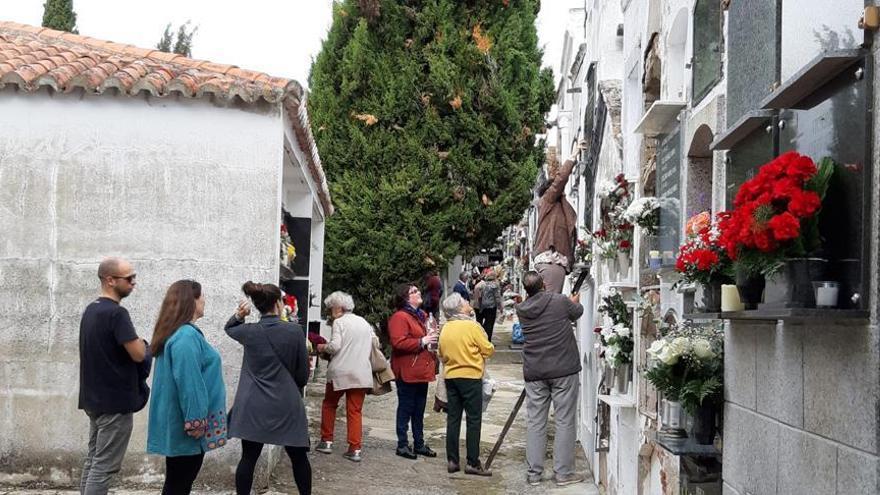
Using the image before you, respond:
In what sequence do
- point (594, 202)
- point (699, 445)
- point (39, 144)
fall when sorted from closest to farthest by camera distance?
point (699, 445), point (39, 144), point (594, 202)

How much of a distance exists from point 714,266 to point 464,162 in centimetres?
1283

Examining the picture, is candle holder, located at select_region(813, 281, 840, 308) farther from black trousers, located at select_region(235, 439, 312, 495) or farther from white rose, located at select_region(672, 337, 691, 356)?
black trousers, located at select_region(235, 439, 312, 495)

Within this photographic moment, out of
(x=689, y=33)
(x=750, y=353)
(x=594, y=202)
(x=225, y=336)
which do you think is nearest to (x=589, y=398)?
(x=594, y=202)

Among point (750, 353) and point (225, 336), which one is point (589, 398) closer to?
point (225, 336)

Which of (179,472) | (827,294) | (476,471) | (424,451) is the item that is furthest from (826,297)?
(424,451)

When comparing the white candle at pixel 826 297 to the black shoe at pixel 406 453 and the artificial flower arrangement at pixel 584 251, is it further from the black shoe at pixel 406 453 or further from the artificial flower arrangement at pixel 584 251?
the black shoe at pixel 406 453

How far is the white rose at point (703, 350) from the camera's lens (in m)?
4.66

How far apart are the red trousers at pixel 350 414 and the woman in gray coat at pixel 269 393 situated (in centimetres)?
258

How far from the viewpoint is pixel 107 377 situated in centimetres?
587

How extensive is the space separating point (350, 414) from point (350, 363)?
1.64 feet

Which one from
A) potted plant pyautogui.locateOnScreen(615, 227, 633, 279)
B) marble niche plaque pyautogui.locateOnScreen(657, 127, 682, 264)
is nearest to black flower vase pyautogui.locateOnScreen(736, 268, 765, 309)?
marble niche plaque pyautogui.locateOnScreen(657, 127, 682, 264)

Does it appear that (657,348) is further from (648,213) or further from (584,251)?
(584,251)

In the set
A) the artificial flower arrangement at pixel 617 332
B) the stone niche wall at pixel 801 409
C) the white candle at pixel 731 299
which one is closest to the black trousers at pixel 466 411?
the artificial flower arrangement at pixel 617 332

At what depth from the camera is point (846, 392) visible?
3.02m
